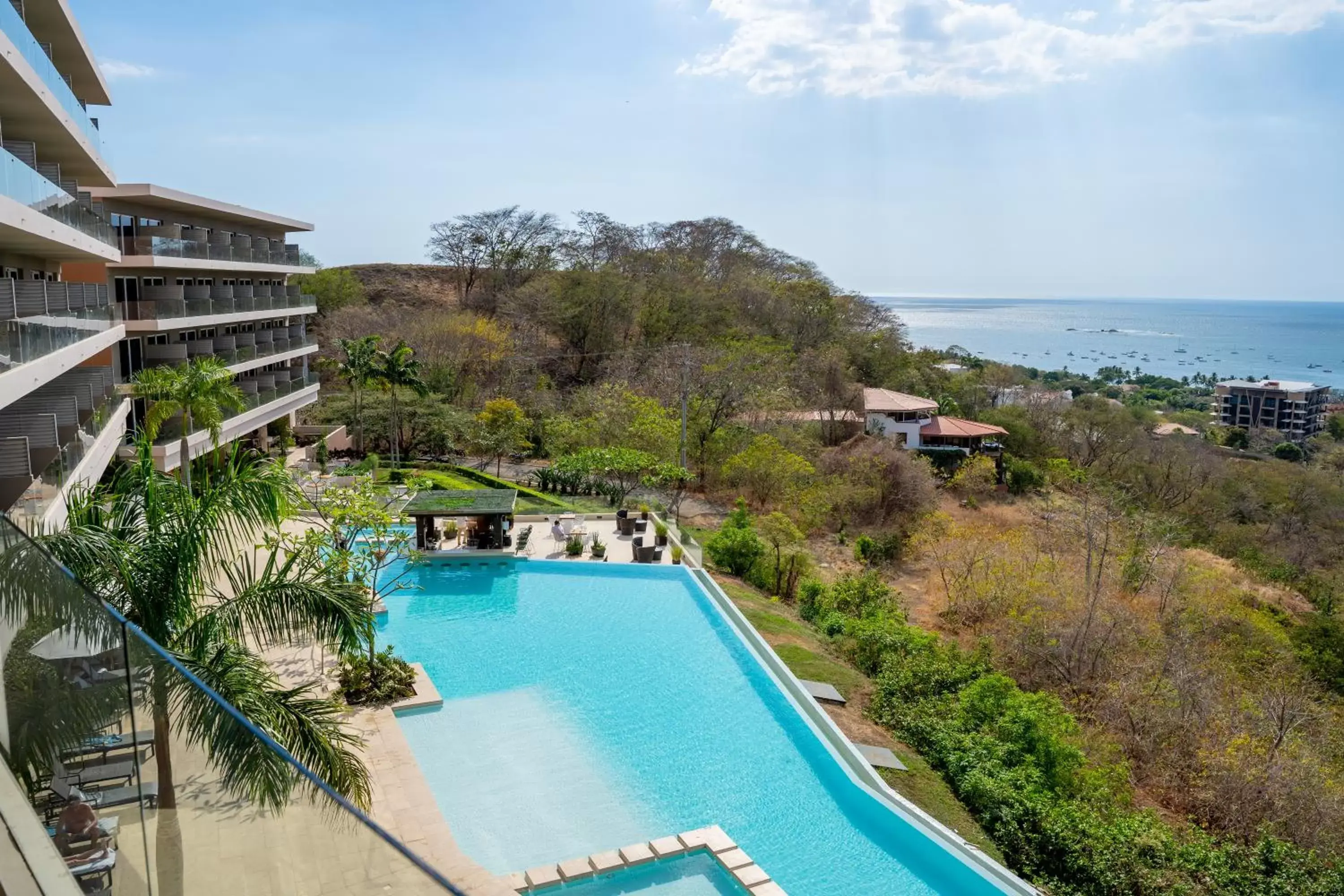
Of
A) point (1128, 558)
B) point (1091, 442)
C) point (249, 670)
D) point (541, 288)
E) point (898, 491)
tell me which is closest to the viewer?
point (249, 670)

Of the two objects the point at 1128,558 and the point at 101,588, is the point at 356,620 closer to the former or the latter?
the point at 101,588

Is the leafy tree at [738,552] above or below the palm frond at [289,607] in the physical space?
below

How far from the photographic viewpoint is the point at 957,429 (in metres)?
43.5

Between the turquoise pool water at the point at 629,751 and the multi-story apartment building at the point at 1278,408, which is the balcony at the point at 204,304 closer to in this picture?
the turquoise pool water at the point at 629,751

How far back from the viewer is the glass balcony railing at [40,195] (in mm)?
10828

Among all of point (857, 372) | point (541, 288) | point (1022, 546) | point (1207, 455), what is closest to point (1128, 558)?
point (1022, 546)

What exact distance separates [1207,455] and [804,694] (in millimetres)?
36247

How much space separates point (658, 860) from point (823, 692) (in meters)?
5.71

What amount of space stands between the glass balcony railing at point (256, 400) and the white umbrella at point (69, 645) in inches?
691

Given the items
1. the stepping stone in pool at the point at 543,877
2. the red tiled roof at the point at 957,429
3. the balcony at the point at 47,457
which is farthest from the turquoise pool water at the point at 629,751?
the red tiled roof at the point at 957,429

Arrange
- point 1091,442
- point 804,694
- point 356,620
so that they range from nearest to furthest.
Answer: point 356,620 < point 804,694 < point 1091,442

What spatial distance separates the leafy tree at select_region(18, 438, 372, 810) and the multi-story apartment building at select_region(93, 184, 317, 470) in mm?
14501

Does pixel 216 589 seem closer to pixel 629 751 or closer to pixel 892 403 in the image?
pixel 629 751

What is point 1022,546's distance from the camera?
2267cm
